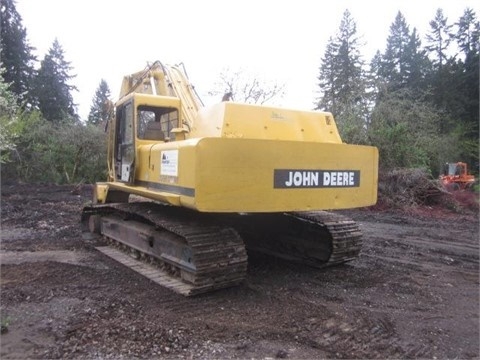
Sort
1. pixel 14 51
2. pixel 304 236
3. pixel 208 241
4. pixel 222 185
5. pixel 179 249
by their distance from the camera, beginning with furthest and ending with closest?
pixel 14 51, pixel 304 236, pixel 179 249, pixel 208 241, pixel 222 185

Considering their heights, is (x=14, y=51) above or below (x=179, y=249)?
above

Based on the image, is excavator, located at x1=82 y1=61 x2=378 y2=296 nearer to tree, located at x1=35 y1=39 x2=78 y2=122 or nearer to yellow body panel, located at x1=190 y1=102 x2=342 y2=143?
yellow body panel, located at x1=190 y1=102 x2=342 y2=143

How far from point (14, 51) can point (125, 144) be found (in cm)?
2925

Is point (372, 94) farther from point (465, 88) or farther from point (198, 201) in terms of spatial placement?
point (198, 201)

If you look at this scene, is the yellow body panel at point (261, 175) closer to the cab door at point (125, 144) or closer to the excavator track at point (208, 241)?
the excavator track at point (208, 241)

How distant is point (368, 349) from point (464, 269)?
3.58 m

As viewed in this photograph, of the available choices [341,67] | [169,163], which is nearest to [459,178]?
[341,67]

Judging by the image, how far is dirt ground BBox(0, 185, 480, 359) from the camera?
348 centimetres

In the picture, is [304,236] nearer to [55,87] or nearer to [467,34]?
[55,87]

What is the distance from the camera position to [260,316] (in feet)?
13.7

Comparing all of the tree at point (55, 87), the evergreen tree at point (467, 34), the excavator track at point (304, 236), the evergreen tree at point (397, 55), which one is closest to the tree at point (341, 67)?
the evergreen tree at point (397, 55)

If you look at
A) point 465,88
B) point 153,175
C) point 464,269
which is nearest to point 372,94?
point 465,88

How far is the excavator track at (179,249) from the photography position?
458 cm

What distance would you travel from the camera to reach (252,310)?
14.2 feet
